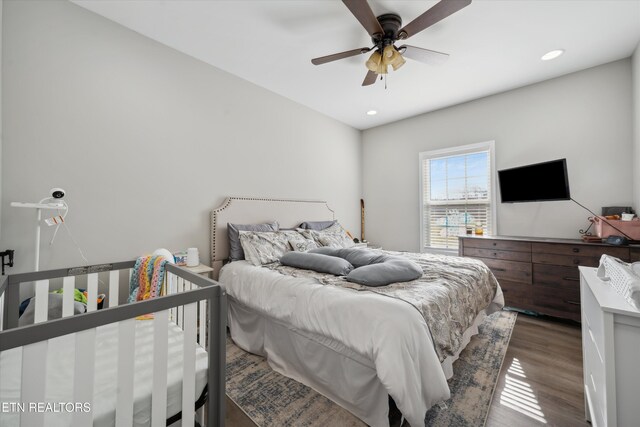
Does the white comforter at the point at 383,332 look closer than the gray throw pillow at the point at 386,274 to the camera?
Yes

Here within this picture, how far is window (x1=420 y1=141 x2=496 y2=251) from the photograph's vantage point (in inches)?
145

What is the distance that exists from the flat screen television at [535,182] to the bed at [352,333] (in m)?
1.38

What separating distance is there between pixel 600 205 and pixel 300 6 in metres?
3.71

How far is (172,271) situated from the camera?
59.6 inches

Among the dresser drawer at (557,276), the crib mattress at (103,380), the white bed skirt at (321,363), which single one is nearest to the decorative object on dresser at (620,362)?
the white bed skirt at (321,363)

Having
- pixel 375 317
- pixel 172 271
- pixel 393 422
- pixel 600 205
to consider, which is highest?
pixel 600 205

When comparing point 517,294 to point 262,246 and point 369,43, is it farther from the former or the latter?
point 369,43

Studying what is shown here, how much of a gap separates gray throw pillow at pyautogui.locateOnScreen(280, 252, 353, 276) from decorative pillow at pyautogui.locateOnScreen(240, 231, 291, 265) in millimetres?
266

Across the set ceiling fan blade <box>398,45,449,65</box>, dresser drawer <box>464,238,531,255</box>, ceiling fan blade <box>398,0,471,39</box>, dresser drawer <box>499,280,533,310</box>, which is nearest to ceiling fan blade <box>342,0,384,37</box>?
ceiling fan blade <box>398,0,471,39</box>

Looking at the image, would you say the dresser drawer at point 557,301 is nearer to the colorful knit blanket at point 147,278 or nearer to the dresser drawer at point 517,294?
the dresser drawer at point 517,294

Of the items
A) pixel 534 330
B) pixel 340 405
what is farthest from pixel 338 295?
pixel 534 330

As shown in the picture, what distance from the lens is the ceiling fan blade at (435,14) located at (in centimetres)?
162

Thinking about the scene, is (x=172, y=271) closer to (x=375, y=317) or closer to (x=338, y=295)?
(x=338, y=295)

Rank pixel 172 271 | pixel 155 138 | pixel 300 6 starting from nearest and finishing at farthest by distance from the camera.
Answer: pixel 172 271
pixel 300 6
pixel 155 138
